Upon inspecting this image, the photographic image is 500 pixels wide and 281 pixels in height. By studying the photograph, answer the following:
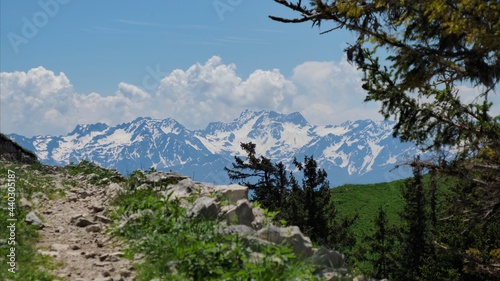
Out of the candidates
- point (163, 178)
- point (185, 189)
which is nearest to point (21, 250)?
point (185, 189)

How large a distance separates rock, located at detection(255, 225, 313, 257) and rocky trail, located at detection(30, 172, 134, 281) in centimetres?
237

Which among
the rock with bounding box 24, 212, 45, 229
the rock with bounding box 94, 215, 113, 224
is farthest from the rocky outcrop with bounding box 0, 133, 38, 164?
the rock with bounding box 24, 212, 45, 229

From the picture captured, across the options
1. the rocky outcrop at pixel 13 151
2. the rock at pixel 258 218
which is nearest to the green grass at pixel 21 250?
the rock at pixel 258 218

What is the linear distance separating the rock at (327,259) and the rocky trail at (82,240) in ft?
10.1

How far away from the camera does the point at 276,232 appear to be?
8.81 m

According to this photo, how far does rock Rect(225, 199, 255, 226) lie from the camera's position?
9.52 m

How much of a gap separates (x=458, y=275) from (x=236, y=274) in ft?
66.7

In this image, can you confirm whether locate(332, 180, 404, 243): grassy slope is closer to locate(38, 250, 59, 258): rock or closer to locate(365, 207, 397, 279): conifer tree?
locate(365, 207, 397, 279): conifer tree

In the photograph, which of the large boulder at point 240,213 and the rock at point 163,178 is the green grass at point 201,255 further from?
the rock at point 163,178

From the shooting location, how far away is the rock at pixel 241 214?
31.2 feet

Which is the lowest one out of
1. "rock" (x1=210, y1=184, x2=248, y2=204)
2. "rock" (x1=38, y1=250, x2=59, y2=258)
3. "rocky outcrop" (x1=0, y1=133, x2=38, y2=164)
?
"rock" (x1=38, y1=250, x2=59, y2=258)

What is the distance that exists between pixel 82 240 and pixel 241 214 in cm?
314

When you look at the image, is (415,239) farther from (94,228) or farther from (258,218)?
(94,228)

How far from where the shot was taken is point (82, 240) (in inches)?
382
